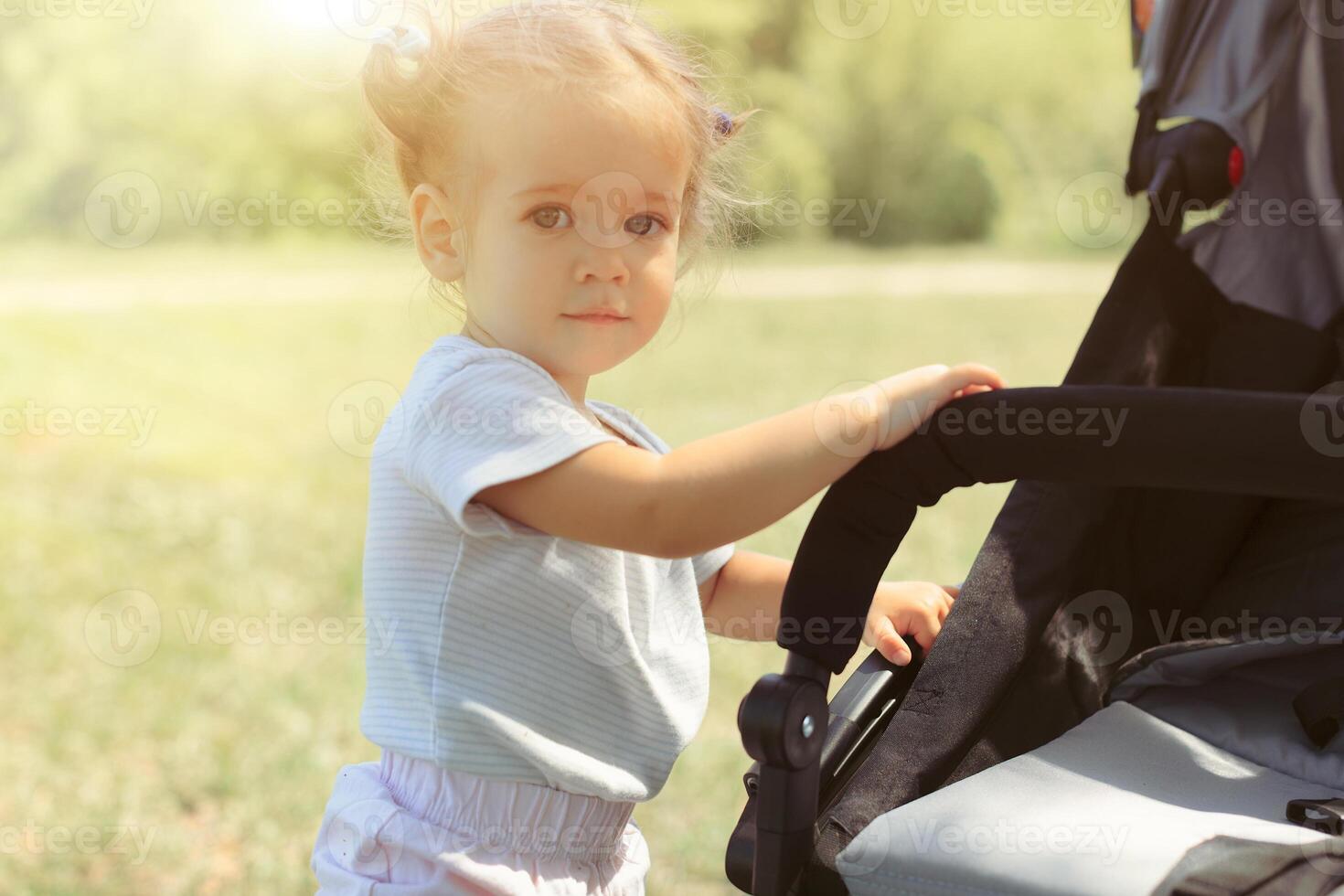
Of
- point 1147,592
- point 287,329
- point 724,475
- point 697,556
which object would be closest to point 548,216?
point 724,475

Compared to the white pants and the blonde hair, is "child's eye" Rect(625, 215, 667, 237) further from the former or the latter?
the white pants

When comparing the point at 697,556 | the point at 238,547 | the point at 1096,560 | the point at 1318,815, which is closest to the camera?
the point at 1318,815

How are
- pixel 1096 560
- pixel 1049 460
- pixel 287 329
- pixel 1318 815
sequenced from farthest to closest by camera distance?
pixel 287 329
pixel 1096 560
pixel 1318 815
pixel 1049 460

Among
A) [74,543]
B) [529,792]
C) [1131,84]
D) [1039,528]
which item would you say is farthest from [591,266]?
[1131,84]

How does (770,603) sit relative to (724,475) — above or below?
below

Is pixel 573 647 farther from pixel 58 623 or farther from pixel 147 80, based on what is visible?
pixel 147 80

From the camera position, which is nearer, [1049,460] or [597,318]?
[1049,460]

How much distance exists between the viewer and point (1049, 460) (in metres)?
1.00

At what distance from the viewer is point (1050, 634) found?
1399 mm

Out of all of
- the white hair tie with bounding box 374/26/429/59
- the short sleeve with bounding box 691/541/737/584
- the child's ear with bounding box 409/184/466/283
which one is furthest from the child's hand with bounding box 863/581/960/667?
the white hair tie with bounding box 374/26/429/59

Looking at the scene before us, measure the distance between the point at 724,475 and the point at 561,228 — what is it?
0.25m

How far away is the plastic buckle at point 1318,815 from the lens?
42.8 inches

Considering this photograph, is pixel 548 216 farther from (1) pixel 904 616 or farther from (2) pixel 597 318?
(1) pixel 904 616

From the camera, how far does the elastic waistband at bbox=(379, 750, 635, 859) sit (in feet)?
3.78
